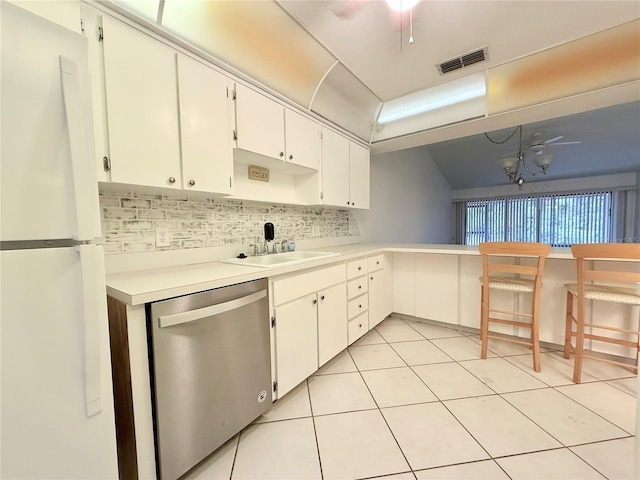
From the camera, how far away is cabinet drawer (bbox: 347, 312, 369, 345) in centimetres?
221

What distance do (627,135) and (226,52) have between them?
248 inches

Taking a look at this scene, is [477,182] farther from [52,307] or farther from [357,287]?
[52,307]

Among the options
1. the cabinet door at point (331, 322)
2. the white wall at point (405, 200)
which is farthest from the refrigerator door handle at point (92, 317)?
the white wall at point (405, 200)

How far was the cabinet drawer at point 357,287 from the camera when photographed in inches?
86.4

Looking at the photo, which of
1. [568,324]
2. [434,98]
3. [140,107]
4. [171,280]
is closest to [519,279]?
[568,324]

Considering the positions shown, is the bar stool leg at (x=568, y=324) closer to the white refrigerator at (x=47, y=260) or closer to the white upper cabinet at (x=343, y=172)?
the white upper cabinet at (x=343, y=172)

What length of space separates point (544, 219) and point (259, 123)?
7.88 metres

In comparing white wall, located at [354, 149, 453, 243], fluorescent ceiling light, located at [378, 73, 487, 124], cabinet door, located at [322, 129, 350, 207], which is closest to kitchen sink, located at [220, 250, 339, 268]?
cabinet door, located at [322, 129, 350, 207]

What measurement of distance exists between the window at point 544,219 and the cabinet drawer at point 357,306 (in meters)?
6.34

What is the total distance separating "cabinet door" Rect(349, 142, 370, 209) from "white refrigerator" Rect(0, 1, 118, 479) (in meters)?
2.34

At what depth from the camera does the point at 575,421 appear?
1.43 m

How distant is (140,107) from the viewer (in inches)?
47.8

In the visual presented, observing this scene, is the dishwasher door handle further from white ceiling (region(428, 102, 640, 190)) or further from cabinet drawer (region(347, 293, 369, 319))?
white ceiling (region(428, 102, 640, 190))

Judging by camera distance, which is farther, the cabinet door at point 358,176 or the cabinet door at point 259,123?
the cabinet door at point 358,176
